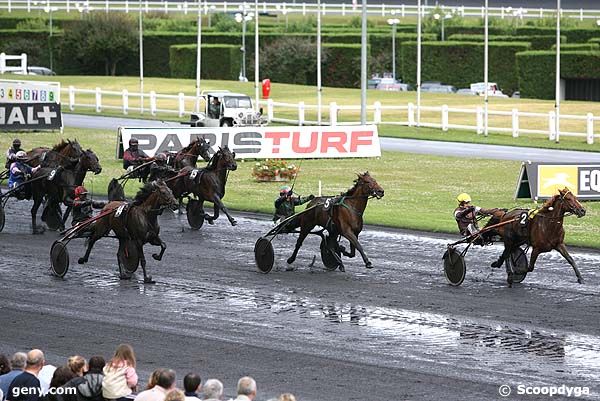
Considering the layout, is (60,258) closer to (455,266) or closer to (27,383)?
(455,266)

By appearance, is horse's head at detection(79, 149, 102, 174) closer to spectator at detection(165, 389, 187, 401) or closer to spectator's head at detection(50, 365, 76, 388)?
spectator's head at detection(50, 365, 76, 388)

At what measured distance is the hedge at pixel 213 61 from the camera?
70.4 m

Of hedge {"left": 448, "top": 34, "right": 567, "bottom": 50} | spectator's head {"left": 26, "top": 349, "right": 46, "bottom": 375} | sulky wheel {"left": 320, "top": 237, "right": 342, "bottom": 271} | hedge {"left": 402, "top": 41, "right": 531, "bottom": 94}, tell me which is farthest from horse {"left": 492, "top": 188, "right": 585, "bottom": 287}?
hedge {"left": 448, "top": 34, "right": 567, "bottom": 50}

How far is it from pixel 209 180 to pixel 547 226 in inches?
302

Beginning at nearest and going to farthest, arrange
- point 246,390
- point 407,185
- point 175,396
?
point 175,396 < point 246,390 < point 407,185

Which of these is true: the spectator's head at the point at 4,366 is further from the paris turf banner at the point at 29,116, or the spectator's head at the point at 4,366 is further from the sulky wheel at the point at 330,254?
the paris turf banner at the point at 29,116

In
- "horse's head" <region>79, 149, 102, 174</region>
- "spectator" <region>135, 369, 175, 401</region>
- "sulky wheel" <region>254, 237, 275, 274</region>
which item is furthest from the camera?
"horse's head" <region>79, 149, 102, 174</region>

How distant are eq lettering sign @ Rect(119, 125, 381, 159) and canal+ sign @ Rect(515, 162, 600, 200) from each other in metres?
9.76

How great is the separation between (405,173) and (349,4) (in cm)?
6356

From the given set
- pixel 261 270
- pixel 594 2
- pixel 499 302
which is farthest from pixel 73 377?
pixel 594 2

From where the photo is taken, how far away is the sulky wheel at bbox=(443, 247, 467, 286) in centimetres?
1788

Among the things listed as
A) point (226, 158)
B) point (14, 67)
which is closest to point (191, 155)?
point (226, 158)

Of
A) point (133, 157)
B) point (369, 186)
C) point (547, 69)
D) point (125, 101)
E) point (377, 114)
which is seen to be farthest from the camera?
point (547, 69)

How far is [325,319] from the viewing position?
15805 millimetres
